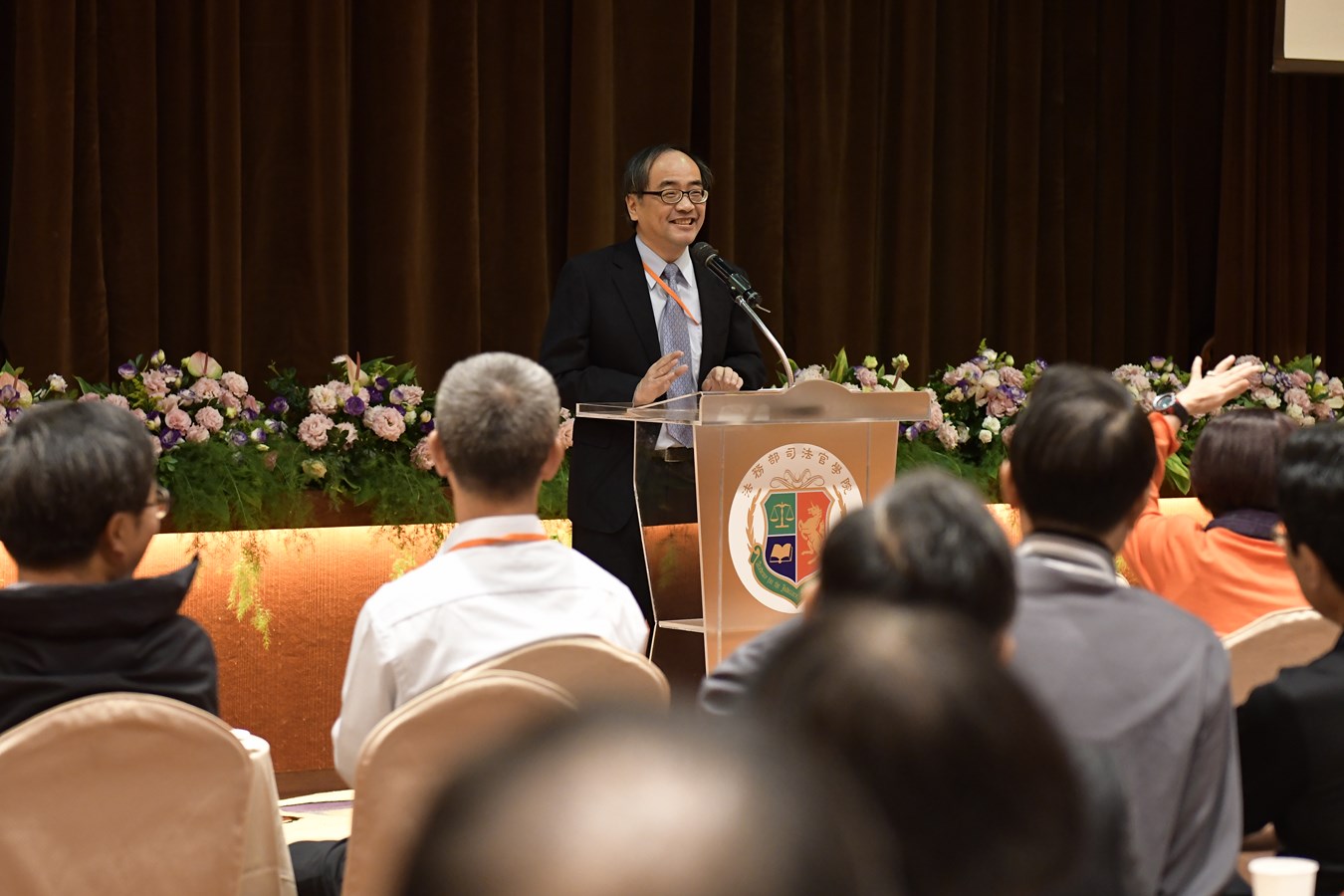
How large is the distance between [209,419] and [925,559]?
326cm

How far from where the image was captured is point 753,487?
2.95 metres

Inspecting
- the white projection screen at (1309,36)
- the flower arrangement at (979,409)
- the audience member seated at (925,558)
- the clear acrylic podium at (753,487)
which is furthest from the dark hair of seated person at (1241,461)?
the white projection screen at (1309,36)

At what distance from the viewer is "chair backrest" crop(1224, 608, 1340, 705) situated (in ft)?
6.55

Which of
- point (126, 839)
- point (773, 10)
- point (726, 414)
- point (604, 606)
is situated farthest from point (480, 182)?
point (126, 839)

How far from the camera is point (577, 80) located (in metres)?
5.56

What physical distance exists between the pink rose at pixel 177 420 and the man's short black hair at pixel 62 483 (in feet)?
7.05

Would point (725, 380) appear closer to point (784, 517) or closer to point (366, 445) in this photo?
point (784, 517)

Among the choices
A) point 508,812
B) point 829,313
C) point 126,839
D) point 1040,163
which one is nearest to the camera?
point 508,812

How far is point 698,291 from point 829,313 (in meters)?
2.50

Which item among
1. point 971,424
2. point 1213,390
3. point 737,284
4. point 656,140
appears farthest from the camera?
point 656,140

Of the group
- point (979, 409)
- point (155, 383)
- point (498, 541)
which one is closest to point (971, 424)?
point (979, 409)

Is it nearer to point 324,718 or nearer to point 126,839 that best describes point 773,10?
point 324,718

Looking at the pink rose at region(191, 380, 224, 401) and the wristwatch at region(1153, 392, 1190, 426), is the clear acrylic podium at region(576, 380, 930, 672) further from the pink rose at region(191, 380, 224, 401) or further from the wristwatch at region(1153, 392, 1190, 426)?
the pink rose at region(191, 380, 224, 401)

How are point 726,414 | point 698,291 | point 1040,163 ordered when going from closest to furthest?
point 726,414 < point 698,291 < point 1040,163
